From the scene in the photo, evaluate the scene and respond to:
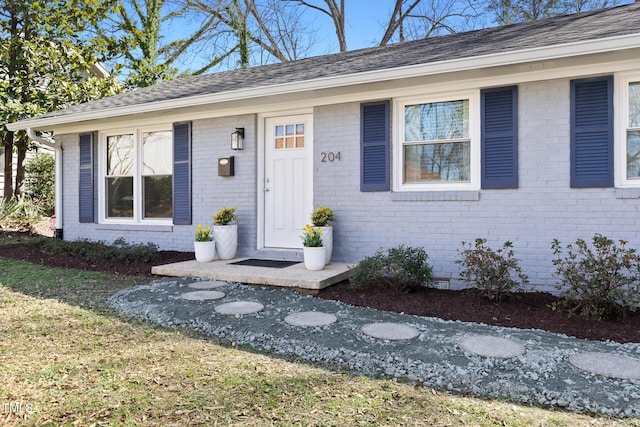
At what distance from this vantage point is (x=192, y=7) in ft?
54.9

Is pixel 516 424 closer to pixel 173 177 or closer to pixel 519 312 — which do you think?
pixel 519 312

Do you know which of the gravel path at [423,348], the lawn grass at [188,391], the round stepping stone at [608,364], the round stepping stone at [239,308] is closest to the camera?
the lawn grass at [188,391]

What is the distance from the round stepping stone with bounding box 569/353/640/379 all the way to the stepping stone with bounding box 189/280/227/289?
358cm

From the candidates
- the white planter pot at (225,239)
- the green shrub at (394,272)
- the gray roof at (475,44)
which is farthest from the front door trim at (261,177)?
the green shrub at (394,272)

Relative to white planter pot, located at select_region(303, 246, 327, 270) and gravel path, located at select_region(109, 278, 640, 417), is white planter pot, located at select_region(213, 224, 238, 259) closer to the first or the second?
white planter pot, located at select_region(303, 246, 327, 270)

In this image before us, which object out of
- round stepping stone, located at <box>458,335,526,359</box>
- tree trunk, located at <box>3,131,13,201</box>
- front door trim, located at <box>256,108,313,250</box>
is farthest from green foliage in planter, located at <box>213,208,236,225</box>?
tree trunk, located at <box>3,131,13,201</box>

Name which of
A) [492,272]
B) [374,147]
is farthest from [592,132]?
[374,147]

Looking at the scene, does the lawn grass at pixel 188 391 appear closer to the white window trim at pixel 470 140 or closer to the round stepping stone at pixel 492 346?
the round stepping stone at pixel 492 346

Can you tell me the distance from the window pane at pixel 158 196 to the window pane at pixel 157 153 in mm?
→ 118

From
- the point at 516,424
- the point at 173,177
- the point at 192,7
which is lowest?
the point at 516,424

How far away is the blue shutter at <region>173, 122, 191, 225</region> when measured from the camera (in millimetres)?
7258

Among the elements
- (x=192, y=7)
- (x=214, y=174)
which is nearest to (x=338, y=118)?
(x=214, y=174)

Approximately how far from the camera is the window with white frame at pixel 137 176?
765cm

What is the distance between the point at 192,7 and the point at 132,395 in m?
17.0
